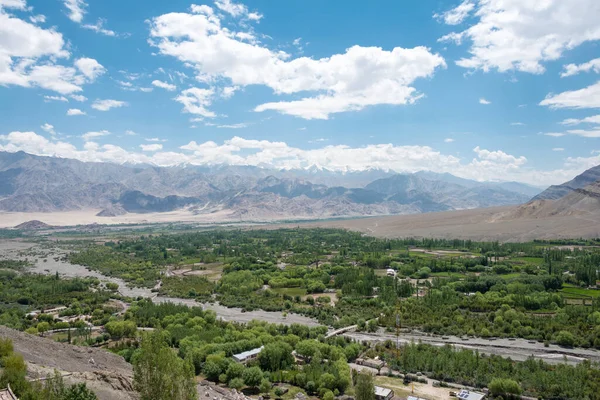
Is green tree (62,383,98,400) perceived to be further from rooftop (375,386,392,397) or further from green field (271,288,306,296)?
green field (271,288,306,296)

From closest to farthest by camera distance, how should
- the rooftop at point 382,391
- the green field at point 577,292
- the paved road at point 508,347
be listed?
1. the rooftop at point 382,391
2. the paved road at point 508,347
3. the green field at point 577,292

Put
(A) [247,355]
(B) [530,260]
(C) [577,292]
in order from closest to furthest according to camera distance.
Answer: (A) [247,355] < (C) [577,292] < (B) [530,260]

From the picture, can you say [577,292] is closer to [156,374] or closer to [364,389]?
[364,389]

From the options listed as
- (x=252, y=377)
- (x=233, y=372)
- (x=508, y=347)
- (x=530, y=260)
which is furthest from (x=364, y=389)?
(x=530, y=260)

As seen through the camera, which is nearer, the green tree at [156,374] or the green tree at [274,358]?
the green tree at [156,374]

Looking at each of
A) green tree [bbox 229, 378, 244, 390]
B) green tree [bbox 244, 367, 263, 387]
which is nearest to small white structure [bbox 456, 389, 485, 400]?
green tree [bbox 244, 367, 263, 387]

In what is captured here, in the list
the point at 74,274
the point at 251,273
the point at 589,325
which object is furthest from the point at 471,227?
the point at 74,274

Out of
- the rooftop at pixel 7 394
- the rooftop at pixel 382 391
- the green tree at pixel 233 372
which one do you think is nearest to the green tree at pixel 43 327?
the green tree at pixel 233 372

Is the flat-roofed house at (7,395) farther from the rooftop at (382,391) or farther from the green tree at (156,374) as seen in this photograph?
the rooftop at (382,391)
